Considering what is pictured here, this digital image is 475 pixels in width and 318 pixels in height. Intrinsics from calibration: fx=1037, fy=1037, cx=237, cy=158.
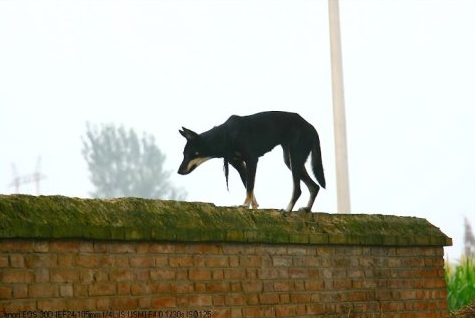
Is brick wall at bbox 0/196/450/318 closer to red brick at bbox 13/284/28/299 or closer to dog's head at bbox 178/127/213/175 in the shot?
red brick at bbox 13/284/28/299

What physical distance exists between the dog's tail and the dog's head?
91 cm

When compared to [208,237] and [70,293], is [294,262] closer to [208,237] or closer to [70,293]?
[208,237]

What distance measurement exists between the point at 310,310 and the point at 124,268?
188 cm

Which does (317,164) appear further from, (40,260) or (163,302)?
(40,260)

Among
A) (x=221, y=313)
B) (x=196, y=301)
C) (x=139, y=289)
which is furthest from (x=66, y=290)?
(x=221, y=313)

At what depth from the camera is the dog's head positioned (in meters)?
7.97

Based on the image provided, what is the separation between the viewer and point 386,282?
28.5 ft

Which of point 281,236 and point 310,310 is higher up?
point 281,236

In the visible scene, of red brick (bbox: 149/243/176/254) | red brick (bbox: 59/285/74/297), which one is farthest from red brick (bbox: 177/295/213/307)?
red brick (bbox: 59/285/74/297)

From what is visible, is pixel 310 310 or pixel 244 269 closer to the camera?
pixel 244 269

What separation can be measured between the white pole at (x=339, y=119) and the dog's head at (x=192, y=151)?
14.4 ft

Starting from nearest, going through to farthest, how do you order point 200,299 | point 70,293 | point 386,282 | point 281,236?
1. point 70,293
2. point 200,299
3. point 281,236
4. point 386,282

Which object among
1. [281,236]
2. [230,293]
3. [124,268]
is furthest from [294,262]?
[124,268]

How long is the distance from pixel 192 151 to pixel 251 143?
46 centimetres
